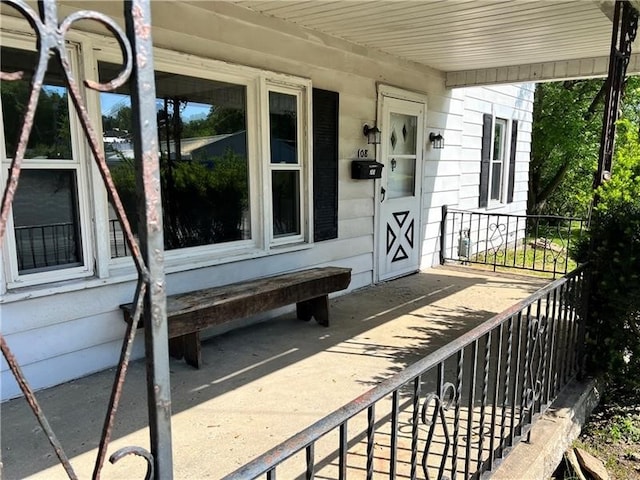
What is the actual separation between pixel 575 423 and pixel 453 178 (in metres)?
4.40

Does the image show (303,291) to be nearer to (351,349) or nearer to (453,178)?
(351,349)

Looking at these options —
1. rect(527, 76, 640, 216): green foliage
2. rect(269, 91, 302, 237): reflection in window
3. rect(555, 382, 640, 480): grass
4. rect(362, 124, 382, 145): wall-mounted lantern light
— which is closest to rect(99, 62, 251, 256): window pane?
rect(269, 91, 302, 237): reflection in window

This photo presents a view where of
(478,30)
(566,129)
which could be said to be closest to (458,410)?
(478,30)

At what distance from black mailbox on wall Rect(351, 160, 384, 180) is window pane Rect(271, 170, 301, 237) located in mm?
744

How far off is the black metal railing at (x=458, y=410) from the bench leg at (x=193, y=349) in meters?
1.11

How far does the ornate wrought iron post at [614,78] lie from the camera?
2.75 metres

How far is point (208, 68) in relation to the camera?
3.38 m

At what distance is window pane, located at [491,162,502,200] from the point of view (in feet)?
25.6

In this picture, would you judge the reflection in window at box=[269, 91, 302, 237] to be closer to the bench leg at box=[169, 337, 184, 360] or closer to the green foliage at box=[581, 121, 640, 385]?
the bench leg at box=[169, 337, 184, 360]

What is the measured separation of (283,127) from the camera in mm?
4082

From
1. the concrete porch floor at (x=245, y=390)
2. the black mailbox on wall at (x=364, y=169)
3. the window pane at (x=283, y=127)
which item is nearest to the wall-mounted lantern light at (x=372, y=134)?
the black mailbox on wall at (x=364, y=169)

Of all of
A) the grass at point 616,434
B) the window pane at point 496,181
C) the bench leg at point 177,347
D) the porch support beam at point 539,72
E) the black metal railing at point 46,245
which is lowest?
the grass at point 616,434

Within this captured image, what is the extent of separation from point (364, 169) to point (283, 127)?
1.06 metres

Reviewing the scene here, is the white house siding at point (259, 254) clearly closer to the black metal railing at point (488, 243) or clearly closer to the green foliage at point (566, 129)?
the black metal railing at point (488, 243)
